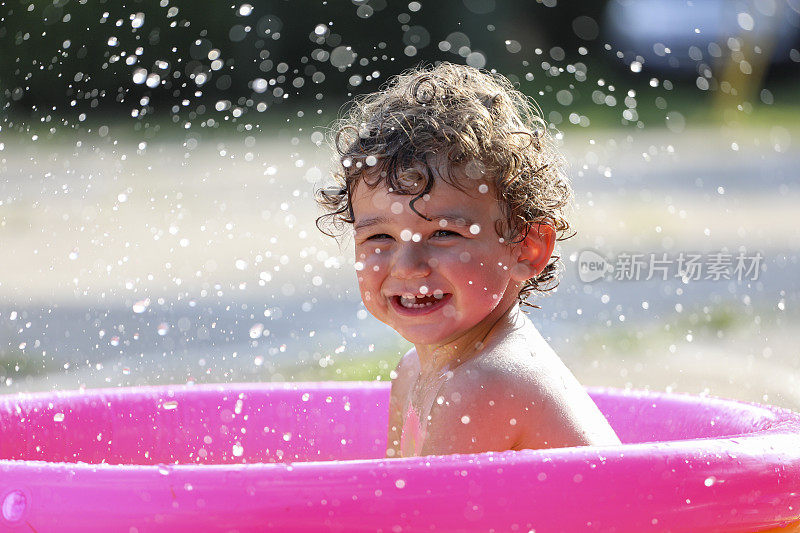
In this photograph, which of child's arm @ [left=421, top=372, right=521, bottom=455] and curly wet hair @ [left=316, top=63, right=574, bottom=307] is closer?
Result: child's arm @ [left=421, top=372, right=521, bottom=455]

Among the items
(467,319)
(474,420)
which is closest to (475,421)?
(474,420)

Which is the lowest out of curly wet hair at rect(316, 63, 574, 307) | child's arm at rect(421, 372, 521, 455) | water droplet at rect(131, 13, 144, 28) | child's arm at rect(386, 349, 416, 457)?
water droplet at rect(131, 13, 144, 28)

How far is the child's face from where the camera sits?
2.10 metres

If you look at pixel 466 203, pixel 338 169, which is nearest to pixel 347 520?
pixel 466 203

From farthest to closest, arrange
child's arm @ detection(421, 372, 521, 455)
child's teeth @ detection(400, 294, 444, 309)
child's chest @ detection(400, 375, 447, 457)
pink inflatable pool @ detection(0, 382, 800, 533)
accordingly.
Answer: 1. child's teeth @ detection(400, 294, 444, 309)
2. child's chest @ detection(400, 375, 447, 457)
3. child's arm @ detection(421, 372, 521, 455)
4. pink inflatable pool @ detection(0, 382, 800, 533)

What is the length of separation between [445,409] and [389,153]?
57 centimetres

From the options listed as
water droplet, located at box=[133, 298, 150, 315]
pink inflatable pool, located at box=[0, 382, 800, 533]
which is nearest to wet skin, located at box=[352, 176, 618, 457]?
pink inflatable pool, located at box=[0, 382, 800, 533]

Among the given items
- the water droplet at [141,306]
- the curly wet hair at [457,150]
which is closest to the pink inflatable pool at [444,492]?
the curly wet hair at [457,150]

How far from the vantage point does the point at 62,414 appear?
105 inches

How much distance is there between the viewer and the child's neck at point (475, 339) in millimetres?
2145

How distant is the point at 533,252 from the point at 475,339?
243 millimetres

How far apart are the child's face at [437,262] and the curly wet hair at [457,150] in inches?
1.2

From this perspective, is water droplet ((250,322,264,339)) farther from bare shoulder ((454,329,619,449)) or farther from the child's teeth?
bare shoulder ((454,329,619,449))

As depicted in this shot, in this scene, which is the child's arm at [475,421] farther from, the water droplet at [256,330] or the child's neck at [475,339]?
the water droplet at [256,330]
